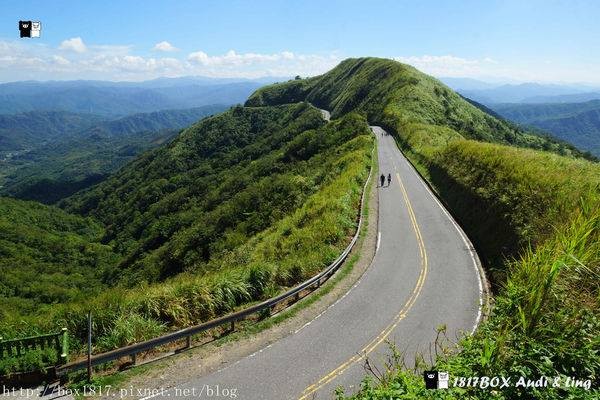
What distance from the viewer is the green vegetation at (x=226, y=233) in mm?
13531

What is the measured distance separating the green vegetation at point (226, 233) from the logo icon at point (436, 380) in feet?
29.1

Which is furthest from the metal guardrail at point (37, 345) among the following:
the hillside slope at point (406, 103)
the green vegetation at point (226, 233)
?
the hillside slope at point (406, 103)

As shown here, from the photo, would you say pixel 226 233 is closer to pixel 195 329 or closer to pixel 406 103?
pixel 195 329

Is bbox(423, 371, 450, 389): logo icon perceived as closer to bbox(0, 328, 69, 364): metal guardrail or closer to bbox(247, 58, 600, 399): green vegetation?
bbox(247, 58, 600, 399): green vegetation

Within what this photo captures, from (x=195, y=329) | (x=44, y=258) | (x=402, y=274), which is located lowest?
(x=44, y=258)

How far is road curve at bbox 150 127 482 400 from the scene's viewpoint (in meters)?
11.2

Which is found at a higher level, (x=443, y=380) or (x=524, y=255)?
(x=443, y=380)

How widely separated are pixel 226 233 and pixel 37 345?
33108mm

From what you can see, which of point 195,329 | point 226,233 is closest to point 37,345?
point 195,329

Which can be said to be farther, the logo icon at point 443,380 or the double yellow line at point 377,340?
the double yellow line at point 377,340

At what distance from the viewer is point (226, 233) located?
43969mm

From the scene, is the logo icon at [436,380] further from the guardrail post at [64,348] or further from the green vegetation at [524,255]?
the guardrail post at [64,348]

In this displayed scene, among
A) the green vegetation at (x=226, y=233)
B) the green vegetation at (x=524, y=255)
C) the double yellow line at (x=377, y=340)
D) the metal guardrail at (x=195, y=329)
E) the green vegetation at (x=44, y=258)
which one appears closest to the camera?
the green vegetation at (x=524, y=255)

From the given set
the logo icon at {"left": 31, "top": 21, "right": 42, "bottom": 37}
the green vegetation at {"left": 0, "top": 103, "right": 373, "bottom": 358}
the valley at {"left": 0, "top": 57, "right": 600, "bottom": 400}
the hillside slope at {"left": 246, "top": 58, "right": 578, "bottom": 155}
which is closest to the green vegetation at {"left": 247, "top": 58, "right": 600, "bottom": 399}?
Result: the valley at {"left": 0, "top": 57, "right": 600, "bottom": 400}
